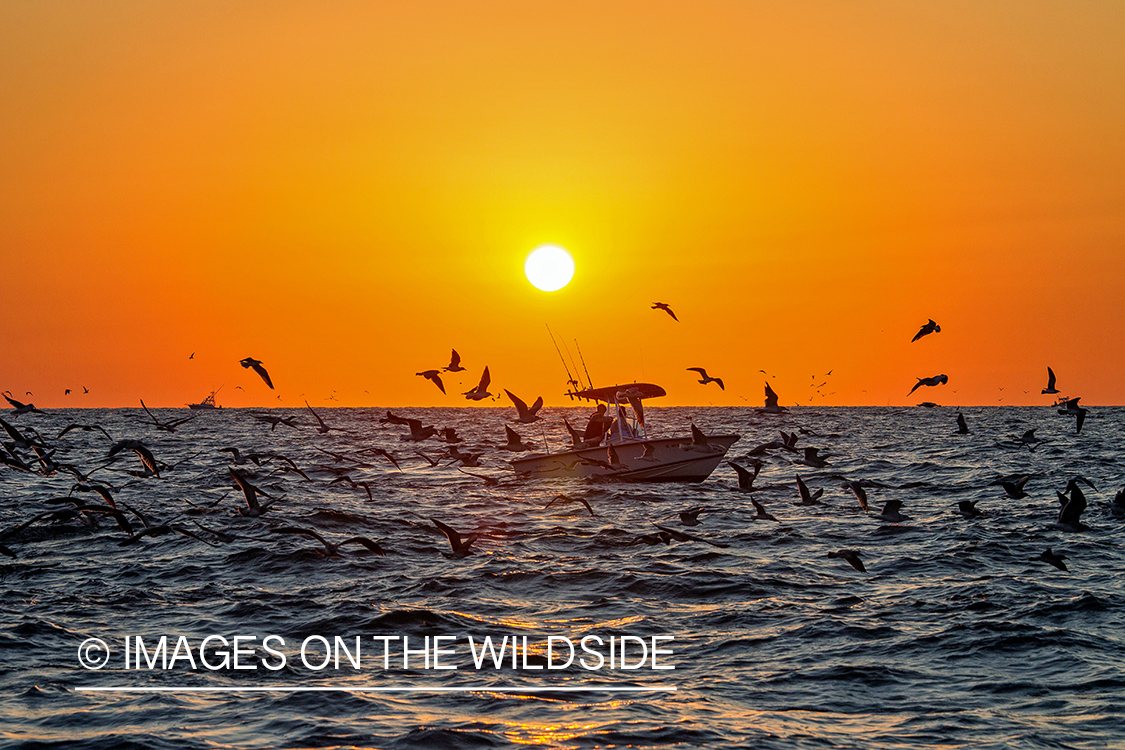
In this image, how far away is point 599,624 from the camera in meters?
15.0

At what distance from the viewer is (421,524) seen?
89.8 feet

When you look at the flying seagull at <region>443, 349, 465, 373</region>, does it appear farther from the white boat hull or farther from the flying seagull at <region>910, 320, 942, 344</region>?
the flying seagull at <region>910, 320, 942, 344</region>

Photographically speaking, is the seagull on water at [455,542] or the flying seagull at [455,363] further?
the flying seagull at [455,363]

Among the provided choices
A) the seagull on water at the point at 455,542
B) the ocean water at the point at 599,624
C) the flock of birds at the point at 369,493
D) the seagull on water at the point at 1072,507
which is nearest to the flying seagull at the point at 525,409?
the flock of birds at the point at 369,493

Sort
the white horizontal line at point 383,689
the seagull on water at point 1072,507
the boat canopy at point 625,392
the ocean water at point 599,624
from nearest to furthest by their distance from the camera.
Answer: the ocean water at point 599,624
the white horizontal line at point 383,689
the seagull on water at point 1072,507
the boat canopy at point 625,392

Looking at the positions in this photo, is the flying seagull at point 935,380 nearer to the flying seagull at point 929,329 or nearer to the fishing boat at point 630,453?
the flying seagull at point 929,329

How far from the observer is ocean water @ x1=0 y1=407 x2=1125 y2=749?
10656mm

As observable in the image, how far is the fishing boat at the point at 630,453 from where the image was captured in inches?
1226

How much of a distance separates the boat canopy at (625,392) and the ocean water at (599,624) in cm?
366

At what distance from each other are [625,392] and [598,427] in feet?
7.19

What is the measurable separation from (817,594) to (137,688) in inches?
431

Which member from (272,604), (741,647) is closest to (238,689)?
(272,604)

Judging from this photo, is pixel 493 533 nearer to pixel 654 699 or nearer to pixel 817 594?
pixel 817 594

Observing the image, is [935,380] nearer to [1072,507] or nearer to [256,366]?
[1072,507]
